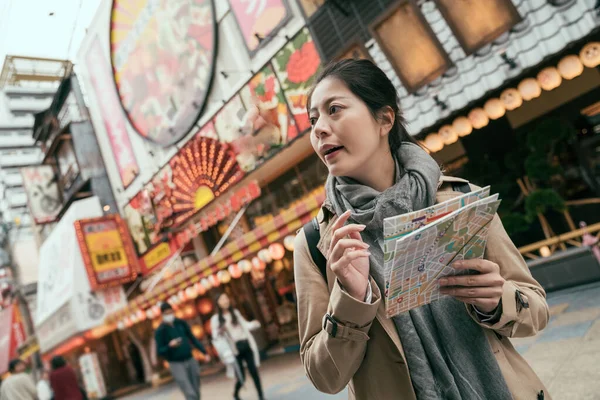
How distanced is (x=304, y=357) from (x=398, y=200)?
665mm

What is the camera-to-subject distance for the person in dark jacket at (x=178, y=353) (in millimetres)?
6168

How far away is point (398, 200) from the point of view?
151 cm

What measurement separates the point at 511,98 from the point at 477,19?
1.40 meters

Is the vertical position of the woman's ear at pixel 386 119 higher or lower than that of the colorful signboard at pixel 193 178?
lower

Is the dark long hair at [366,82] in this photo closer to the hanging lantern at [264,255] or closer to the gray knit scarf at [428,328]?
the gray knit scarf at [428,328]

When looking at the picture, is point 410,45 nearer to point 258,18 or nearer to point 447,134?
point 447,134

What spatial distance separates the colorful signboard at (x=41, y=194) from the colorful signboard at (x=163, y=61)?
8367mm

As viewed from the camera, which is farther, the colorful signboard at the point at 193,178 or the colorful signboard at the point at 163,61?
the colorful signboard at the point at 163,61

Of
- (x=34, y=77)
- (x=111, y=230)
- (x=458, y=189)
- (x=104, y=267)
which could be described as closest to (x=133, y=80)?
(x=111, y=230)

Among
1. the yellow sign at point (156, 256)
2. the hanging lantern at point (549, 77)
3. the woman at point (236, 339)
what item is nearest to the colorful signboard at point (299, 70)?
the hanging lantern at point (549, 77)

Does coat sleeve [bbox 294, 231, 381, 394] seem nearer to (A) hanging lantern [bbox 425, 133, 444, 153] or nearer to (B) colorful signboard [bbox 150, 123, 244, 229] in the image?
(A) hanging lantern [bbox 425, 133, 444, 153]

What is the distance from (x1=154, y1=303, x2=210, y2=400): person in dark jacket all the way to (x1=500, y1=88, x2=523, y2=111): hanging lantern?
613cm

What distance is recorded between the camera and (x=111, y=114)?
18.4m

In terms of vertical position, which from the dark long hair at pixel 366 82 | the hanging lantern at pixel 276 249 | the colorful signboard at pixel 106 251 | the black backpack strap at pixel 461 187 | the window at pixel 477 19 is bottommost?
the black backpack strap at pixel 461 187
